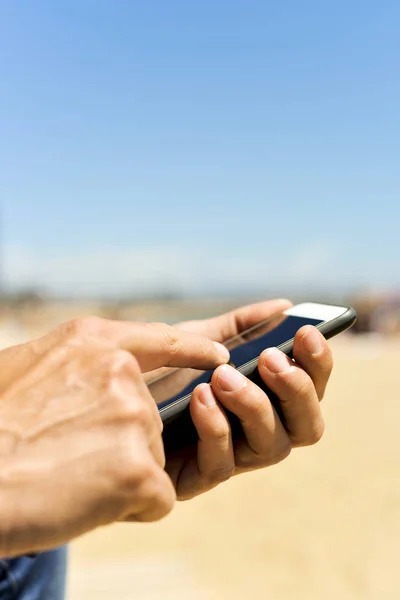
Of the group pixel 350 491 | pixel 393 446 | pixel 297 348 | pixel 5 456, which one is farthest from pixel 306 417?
pixel 393 446

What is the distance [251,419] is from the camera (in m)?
1.43

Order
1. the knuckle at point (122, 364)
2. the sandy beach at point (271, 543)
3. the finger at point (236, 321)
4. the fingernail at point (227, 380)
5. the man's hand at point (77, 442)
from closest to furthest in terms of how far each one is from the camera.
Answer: the man's hand at point (77, 442) < the knuckle at point (122, 364) < the fingernail at point (227, 380) < the finger at point (236, 321) < the sandy beach at point (271, 543)

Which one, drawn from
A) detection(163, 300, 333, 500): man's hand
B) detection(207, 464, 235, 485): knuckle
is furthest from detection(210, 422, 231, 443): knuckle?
detection(207, 464, 235, 485): knuckle

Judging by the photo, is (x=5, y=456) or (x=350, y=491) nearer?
(x=5, y=456)

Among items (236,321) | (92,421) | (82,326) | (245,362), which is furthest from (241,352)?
(92,421)

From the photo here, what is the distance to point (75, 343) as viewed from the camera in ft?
3.56

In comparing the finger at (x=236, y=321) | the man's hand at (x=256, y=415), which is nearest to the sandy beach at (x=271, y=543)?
the finger at (x=236, y=321)

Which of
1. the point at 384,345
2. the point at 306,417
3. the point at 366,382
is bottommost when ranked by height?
the point at 384,345

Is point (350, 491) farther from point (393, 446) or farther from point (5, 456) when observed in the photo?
point (5, 456)

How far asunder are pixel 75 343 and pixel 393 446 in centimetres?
612

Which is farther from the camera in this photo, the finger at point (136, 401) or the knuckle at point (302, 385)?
the knuckle at point (302, 385)

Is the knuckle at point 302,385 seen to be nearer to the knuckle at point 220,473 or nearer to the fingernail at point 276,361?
the fingernail at point 276,361

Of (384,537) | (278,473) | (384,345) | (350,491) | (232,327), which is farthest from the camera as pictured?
(384,345)

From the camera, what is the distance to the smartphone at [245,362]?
1.41m
